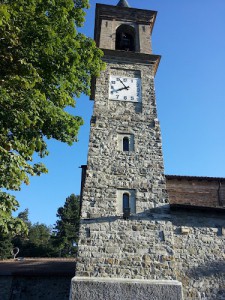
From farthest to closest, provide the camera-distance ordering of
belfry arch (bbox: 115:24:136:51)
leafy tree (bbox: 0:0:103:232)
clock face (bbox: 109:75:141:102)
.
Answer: belfry arch (bbox: 115:24:136:51) < clock face (bbox: 109:75:141:102) < leafy tree (bbox: 0:0:103:232)

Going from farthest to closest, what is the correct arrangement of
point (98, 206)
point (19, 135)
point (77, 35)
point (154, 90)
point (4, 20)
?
point (154, 90) < point (98, 206) < point (77, 35) < point (19, 135) < point (4, 20)

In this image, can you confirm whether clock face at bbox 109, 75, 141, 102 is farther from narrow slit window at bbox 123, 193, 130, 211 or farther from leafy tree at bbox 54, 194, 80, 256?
leafy tree at bbox 54, 194, 80, 256

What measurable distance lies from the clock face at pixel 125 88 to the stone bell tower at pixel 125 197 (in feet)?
0.14

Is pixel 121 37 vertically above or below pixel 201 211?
above

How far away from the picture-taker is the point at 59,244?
104 feet

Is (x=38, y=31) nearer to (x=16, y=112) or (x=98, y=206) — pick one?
(x=16, y=112)

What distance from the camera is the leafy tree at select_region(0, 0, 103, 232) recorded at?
561cm

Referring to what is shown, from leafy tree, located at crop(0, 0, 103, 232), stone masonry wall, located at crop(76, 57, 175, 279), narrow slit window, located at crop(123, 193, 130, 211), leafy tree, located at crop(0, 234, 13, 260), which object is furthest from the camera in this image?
leafy tree, located at crop(0, 234, 13, 260)

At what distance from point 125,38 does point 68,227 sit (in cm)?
2413

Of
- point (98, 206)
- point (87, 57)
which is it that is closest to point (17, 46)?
point (87, 57)

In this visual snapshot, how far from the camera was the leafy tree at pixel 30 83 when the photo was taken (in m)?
5.61

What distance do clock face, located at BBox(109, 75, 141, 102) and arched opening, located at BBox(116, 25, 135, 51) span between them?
10.3 ft

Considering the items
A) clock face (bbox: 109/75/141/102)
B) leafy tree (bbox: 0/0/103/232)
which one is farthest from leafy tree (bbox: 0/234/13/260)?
leafy tree (bbox: 0/0/103/232)

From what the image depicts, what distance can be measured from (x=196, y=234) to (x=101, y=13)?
495 inches
